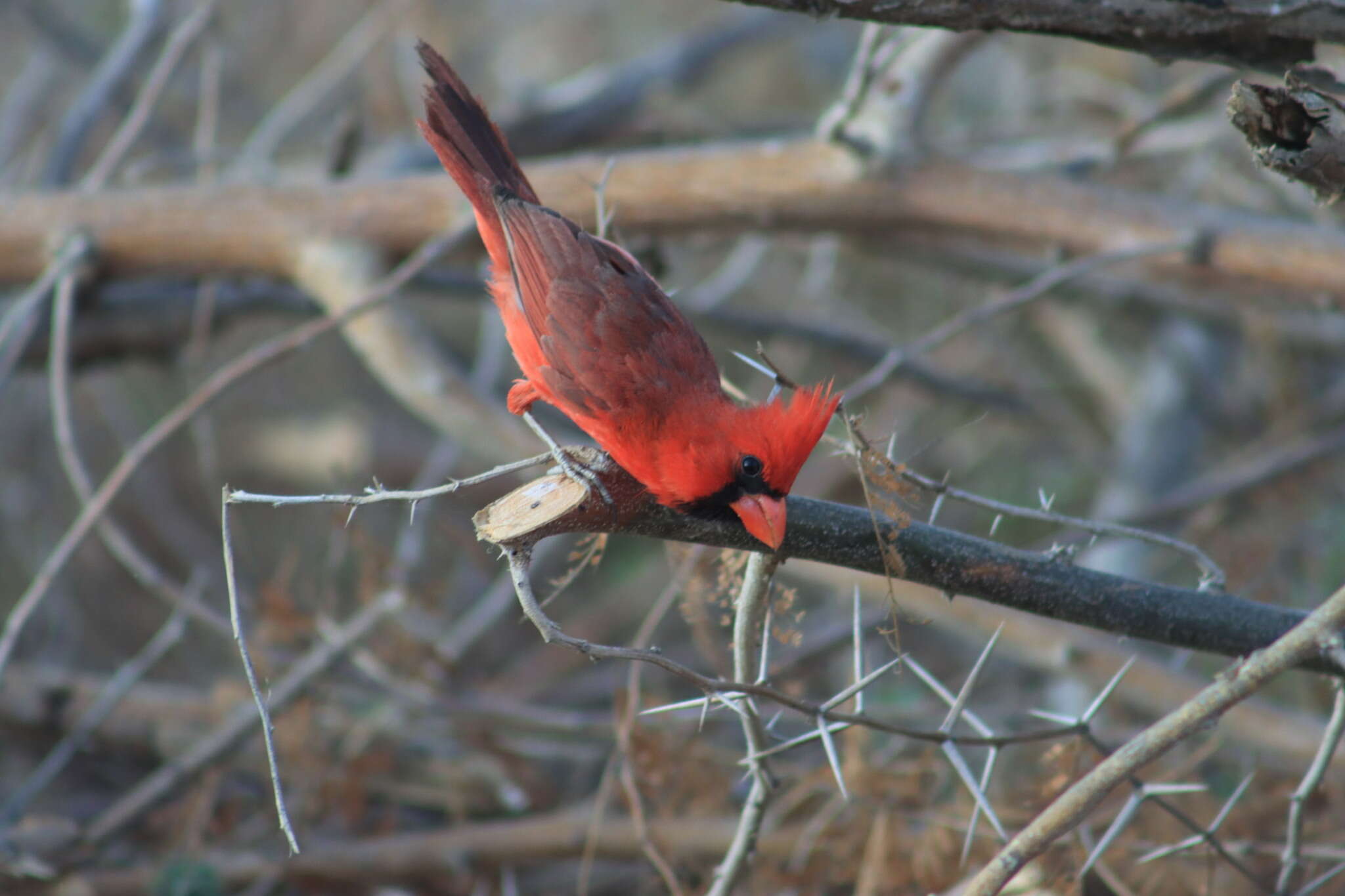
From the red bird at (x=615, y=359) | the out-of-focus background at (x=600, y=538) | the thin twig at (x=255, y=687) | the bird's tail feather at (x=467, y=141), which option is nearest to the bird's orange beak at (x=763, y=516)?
the red bird at (x=615, y=359)

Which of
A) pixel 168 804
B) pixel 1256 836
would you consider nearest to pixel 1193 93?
pixel 1256 836

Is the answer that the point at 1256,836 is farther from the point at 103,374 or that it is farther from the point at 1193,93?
the point at 103,374

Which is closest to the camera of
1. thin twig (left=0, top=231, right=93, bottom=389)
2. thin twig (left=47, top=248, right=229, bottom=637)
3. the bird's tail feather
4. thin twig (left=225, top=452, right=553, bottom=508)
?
thin twig (left=225, top=452, right=553, bottom=508)

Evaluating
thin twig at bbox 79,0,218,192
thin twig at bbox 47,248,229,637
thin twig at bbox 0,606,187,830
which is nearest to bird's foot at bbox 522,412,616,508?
thin twig at bbox 47,248,229,637

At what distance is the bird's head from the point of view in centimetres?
216

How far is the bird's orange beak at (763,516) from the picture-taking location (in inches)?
75.6

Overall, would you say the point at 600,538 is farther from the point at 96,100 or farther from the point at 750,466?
the point at 96,100

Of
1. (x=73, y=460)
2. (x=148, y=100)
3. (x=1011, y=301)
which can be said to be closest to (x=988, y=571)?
(x=1011, y=301)

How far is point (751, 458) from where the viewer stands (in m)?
2.23

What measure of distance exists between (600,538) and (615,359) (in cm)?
66

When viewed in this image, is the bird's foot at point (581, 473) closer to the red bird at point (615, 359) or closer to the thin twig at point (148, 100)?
the red bird at point (615, 359)

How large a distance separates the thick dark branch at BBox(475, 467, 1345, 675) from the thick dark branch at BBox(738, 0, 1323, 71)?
868 mm

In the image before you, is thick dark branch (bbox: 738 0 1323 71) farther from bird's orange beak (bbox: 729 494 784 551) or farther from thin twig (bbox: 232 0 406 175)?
thin twig (bbox: 232 0 406 175)

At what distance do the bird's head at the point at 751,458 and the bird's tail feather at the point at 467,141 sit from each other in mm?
1170
